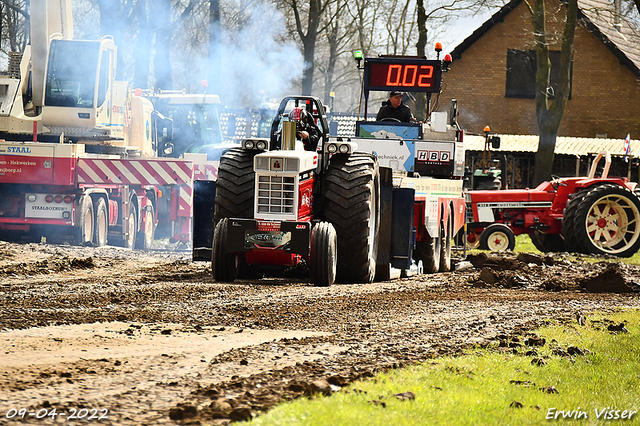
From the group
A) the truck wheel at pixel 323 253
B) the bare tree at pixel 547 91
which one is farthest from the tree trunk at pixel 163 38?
the truck wheel at pixel 323 253

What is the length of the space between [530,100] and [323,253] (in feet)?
93.8

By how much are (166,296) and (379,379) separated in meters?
4.22

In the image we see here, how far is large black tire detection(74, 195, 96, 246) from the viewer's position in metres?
16.7

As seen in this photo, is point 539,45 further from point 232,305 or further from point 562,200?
point 232,305

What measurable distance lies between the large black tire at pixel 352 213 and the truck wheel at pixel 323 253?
0.31 meters

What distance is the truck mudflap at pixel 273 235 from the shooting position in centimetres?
1007

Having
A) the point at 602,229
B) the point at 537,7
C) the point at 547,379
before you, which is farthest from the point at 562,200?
the point at 547,379

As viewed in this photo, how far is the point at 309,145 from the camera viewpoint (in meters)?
11.4

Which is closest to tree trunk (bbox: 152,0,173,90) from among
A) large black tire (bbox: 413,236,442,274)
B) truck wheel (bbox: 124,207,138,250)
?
truck wheel (bbox: 124,207,138,250)

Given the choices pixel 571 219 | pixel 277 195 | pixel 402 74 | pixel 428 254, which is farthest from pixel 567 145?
pixel 277 195

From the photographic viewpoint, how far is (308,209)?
35.3 ft

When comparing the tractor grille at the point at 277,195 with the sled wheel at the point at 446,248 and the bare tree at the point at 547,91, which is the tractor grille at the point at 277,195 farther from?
the bare tree at the point at 547,91

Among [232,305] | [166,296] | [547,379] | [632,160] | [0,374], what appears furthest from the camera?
[632,160]

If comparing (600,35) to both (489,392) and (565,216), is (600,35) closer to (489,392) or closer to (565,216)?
(565,216)
